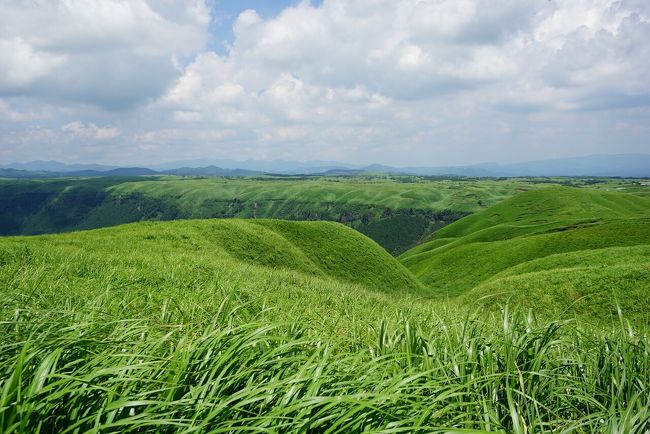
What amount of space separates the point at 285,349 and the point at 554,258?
48737 millimetres

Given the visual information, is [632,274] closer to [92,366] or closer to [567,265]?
[567,265]

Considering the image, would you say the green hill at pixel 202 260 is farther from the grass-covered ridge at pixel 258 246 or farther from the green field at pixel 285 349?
the green field at pixel 285 349

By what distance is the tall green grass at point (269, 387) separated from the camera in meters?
2.75

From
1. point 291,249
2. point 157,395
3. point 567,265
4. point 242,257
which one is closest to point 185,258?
point 242,257

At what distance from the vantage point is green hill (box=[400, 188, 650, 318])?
87.9 ft

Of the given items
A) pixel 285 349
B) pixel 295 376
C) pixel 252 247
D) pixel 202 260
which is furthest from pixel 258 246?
pixel 295 376

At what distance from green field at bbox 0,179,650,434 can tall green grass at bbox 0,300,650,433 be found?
0.02 metres

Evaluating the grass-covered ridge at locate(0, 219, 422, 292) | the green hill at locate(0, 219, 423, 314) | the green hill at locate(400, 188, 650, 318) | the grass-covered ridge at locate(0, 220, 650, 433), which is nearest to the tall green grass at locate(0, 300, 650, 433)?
the grass-covered ridge at locate(0, 220, 650, 433)

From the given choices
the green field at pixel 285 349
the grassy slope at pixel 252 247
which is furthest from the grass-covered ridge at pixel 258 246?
the green field at pixel 285 349

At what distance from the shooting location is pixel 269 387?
118 inches

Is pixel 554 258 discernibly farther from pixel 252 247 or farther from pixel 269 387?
pixel 269 387

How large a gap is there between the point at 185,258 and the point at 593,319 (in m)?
26.1

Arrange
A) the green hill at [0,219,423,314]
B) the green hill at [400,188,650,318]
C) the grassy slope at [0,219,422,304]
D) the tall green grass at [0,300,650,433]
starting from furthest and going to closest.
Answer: the green hill at [400,188,650,318], the grassy slope at [0,219,422,304], the green hill at [0,219,423,314], the tall green grass at [0,300,650,433]

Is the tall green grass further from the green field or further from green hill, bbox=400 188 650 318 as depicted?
green hill, bbox=400 188 650 318
